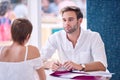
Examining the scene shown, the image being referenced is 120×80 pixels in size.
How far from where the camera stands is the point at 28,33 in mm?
1760

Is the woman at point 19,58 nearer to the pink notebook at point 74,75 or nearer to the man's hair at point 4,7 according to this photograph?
the pink notebook at point 74,75

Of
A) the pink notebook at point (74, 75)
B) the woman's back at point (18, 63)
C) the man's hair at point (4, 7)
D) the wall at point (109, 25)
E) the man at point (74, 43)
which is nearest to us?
the woman's back at point (18, 63)

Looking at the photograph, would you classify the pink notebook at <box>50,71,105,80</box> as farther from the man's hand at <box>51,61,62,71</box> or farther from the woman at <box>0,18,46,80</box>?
the woman at <box>0,18,46,80</box>

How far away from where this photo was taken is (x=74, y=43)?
259 centimetres

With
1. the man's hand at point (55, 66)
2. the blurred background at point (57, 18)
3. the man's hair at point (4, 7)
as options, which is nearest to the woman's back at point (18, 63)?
the man's hand at point (55, 66)

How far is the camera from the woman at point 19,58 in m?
1.67

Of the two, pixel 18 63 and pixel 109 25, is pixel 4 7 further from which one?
pixel 18 63

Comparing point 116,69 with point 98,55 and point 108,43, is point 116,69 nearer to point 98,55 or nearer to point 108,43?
point 108,43

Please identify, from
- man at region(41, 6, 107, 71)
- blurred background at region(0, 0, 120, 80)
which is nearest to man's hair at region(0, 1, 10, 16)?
blurred background at region(0, 0, 120, 80)

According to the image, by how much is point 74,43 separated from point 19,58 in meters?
0.96

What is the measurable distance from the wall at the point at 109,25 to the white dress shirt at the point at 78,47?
659mm

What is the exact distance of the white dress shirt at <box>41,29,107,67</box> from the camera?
2514 millimetres

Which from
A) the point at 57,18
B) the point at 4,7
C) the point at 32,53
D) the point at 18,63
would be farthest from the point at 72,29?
the point at 4,7

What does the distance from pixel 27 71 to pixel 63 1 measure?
200 centimetres
